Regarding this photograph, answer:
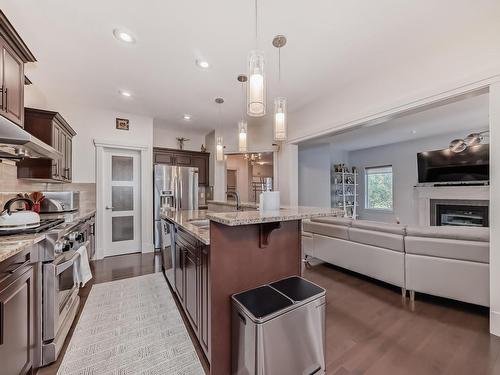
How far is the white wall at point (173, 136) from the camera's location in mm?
5376

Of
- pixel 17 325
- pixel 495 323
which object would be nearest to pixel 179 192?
pixel 17 325

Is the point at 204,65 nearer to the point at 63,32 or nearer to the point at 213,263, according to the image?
the point at 63,32

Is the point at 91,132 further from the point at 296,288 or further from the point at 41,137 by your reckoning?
the point at 296,288

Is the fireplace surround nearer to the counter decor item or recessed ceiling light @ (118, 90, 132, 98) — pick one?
recessed ceiling light @ (118, 90, 132, 98)

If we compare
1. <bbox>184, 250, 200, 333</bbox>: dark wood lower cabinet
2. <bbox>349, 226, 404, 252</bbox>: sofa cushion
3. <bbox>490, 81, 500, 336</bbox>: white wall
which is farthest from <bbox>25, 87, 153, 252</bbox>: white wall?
<bbox>490, 81, 500, 336</bbox>: white wall

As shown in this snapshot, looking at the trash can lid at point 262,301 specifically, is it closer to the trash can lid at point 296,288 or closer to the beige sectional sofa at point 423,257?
the trash can lid at point 296,288

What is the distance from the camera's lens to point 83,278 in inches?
84.6

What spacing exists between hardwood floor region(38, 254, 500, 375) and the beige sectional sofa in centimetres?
22

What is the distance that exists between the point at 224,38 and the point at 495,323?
11.9 ft

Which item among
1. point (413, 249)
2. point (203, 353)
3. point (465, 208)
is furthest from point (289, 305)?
point (465, 208)

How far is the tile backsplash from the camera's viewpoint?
8.18 ft

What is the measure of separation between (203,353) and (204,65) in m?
2.99

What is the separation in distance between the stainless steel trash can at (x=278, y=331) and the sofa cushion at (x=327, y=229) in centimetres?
180

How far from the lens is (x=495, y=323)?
1.90 meters
